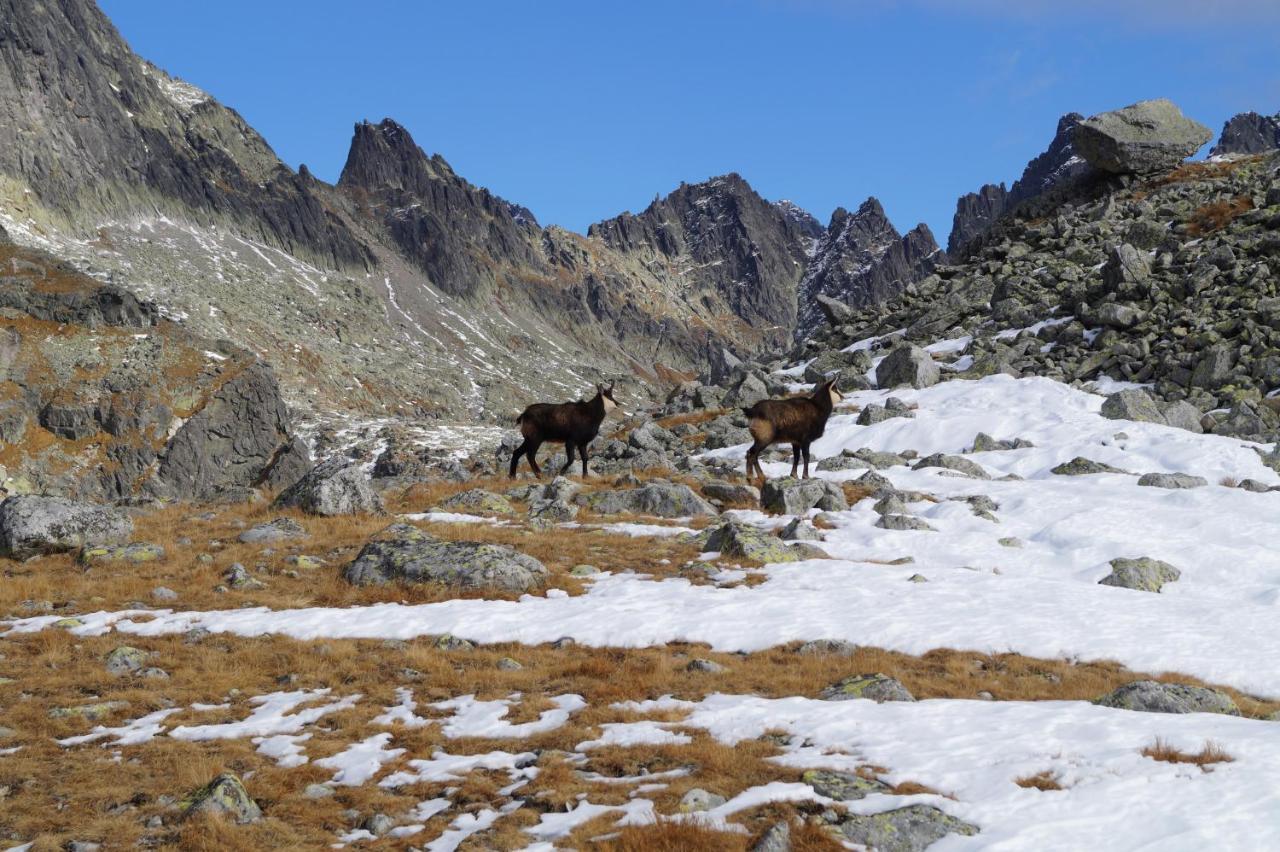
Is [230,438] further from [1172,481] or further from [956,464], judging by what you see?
[1172,481]

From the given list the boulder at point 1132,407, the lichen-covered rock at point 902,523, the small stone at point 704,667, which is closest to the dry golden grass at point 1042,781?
the small stone at point 704,667

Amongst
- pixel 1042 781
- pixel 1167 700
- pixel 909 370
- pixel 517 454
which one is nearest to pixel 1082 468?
pixel 909 370

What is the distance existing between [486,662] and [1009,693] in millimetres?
7472

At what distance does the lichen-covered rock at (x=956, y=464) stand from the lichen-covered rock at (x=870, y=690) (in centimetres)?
1858

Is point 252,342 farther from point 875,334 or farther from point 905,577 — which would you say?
point 905,577

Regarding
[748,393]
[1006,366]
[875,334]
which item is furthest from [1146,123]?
[748,393]

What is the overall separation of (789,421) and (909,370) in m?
16.7

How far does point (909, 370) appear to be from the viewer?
41.5 metres

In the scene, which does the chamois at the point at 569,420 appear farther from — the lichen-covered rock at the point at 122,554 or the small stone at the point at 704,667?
the small stone at the point at 704,667

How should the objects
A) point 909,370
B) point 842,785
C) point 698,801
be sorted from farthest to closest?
point 909,370
point 842,785
point 698,801

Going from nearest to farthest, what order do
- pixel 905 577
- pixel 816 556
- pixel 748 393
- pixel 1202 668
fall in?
1. pixel 1202 668
2. pixel 905 577
3. pixel 816 556
4. pixel 748 393

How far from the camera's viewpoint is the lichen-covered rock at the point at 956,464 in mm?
28500

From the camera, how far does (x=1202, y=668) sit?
503 inches

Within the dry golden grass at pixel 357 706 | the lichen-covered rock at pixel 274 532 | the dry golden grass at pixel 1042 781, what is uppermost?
the lichen-covered rock at pixel 274 532
